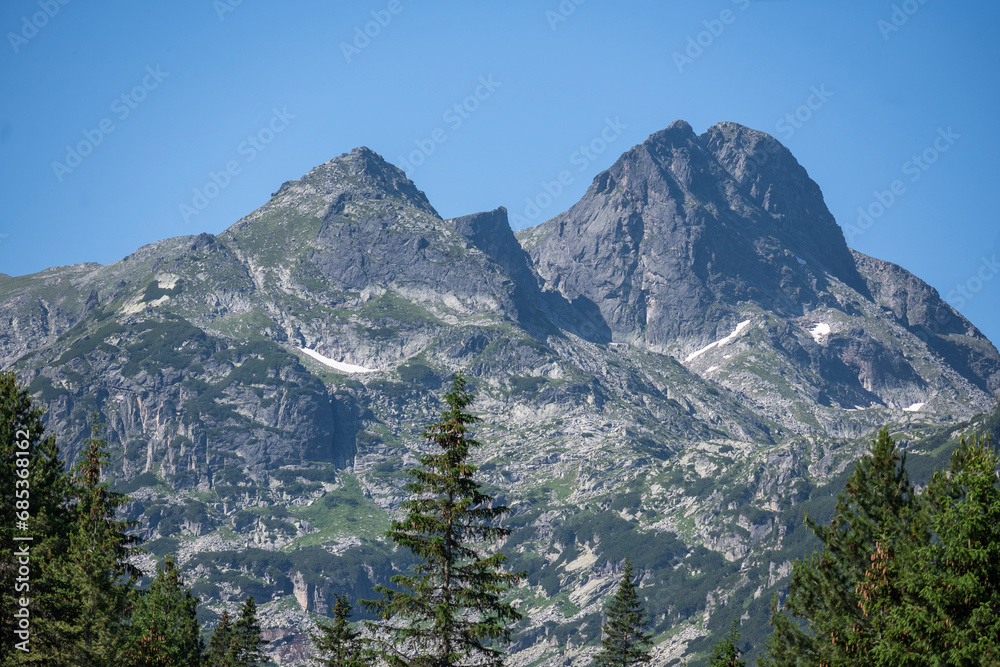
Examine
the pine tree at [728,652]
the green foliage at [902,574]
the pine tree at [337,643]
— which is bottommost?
the pine tree at [728,652]

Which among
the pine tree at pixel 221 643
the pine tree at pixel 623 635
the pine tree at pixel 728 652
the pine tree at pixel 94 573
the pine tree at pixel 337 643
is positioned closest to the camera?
the pine tree at pixel 94 573

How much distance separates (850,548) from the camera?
44500mm

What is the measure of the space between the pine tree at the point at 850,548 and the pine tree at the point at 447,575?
50.6 feet

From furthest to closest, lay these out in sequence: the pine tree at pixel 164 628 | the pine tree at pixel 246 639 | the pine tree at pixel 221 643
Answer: the pine tree at pixel 221 643
the pine tree at pixel 246 639
the pine tree at pixel 164 628

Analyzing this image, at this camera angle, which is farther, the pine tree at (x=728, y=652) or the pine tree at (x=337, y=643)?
the pine tree at (x=337, y=643)

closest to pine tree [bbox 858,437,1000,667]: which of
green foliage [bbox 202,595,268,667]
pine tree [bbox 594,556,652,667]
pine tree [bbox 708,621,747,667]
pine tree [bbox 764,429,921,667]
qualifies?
pine tree [bbox 764,429,921,667]

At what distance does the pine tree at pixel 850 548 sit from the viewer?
4259 centimetres

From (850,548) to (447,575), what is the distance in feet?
65.5

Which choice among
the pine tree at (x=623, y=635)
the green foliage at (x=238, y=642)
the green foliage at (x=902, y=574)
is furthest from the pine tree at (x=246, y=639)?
the green foliage at (x=902, y=574)

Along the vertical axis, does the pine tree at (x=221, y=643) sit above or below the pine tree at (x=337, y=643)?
above

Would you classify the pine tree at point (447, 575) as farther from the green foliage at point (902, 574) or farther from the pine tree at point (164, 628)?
the pine tree at point (164, 628)

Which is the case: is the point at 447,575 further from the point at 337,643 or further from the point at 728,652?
the point at 337,643

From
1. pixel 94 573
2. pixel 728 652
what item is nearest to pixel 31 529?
pixel 94 573

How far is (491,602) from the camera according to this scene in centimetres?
3606
